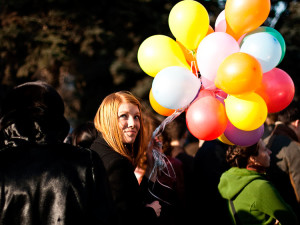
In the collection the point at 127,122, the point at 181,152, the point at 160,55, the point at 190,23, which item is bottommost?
the point at 181,152

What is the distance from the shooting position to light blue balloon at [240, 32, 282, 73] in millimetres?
1945

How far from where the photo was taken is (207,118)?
1979 millimetres

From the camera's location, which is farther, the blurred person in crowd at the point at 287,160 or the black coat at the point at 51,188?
the blurred person in crowd at the point at 287,160

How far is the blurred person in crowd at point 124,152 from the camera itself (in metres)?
1.84

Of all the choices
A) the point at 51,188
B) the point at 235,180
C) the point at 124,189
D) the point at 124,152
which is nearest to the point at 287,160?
the point at 235,180

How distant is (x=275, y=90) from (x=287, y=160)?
1.48 metres

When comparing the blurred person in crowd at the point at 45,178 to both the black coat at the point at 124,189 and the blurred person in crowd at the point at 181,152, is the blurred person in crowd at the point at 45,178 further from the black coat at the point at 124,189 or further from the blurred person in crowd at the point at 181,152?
the blurred person in crowd at the point at 181,152

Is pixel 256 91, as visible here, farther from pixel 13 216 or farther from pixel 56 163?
pixel 13 216

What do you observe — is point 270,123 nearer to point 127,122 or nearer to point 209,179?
point 209,179

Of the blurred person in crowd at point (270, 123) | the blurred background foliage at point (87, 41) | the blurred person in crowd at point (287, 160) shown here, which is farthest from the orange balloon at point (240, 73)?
the blurred background foliage at point (87, 41)

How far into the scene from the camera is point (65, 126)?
1713mm

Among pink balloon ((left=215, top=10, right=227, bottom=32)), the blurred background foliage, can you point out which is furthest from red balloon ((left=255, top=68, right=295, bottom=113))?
the blurred background foliage

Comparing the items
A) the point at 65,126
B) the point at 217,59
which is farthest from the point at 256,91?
the point at 65,126

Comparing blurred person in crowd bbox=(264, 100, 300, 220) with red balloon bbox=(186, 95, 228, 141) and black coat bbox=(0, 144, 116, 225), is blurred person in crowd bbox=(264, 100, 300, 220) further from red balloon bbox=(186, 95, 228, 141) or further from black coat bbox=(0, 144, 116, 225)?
black coat bbox=(0, 144, 116, 225)
